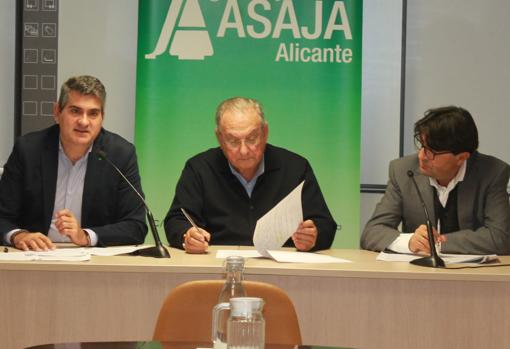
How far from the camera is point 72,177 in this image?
3.89 metres

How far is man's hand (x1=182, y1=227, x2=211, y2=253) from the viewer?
338 cm

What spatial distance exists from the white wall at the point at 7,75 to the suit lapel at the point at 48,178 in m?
1.66

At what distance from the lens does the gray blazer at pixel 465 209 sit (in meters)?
3.64

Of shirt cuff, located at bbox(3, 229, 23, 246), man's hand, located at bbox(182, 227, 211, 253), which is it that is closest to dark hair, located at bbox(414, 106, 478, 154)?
man's hand, located at bbox(182, 227, 211, 253)

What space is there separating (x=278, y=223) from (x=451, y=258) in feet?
2.24

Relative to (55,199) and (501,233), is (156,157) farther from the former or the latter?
(501,233)

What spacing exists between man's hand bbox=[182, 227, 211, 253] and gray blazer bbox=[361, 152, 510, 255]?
0.77 metres

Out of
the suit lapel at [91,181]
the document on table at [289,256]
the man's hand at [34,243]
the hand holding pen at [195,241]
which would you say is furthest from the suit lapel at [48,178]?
the document on table at [289,256]

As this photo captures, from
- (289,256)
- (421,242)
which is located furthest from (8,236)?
(421,242)

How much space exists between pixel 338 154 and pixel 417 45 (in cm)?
89

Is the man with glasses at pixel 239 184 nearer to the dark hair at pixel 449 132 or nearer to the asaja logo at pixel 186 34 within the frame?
the dark hair at pixel 449 132

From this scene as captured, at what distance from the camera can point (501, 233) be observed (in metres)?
3.70

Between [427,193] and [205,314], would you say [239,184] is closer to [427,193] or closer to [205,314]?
[427,193]

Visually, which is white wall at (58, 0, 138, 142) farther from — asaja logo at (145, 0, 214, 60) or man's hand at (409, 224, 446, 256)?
man's hand at (409, 224, 446, 256)
